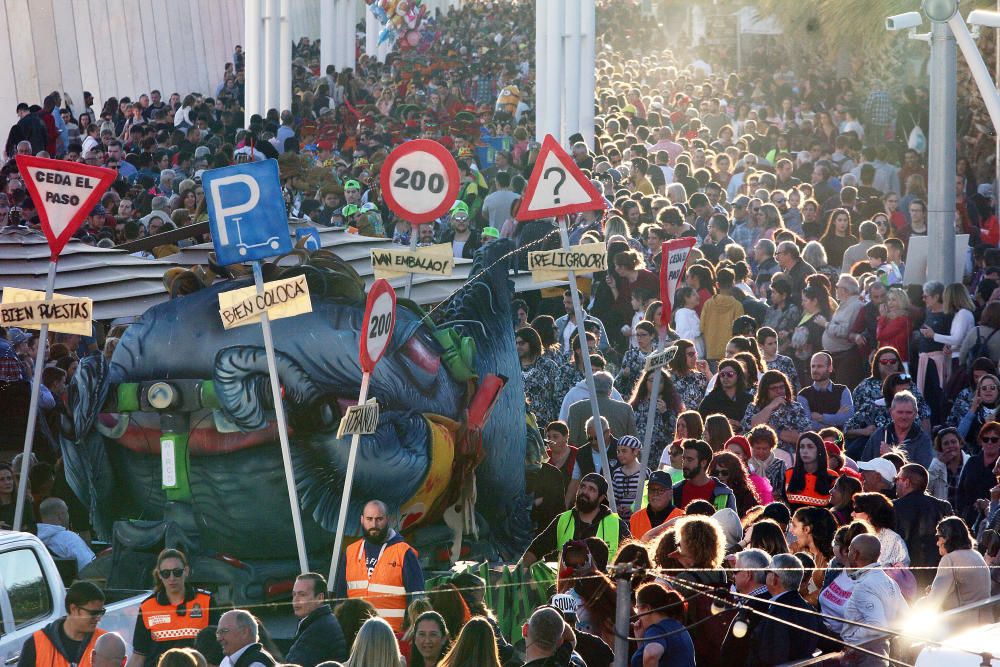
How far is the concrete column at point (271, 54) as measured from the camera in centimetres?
2795

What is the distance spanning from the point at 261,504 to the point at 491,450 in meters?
1.38

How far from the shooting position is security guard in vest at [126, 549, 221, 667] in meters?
6.41

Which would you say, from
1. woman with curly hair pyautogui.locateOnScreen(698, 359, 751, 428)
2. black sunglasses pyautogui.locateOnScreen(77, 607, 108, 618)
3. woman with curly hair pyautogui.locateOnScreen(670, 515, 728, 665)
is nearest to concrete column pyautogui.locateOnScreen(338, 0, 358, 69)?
woman with curly hair pyautogui.locateOnScreen(698, 359, 751, 428)

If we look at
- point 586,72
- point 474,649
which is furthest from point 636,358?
point 586,72

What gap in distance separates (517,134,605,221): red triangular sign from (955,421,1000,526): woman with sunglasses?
2.85m

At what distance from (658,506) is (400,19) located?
99.5ft

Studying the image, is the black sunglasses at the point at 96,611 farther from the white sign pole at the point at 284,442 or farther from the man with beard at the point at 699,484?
the man with beard at the point at 699,484

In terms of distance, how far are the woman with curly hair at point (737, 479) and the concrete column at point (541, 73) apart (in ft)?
54.3

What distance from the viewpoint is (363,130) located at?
88.0ft

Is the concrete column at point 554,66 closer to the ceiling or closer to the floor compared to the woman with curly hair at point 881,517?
closer to the ceiling

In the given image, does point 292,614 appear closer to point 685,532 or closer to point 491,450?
point 685,532

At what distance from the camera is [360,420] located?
26.3 feet

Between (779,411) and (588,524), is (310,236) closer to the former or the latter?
(779,411)

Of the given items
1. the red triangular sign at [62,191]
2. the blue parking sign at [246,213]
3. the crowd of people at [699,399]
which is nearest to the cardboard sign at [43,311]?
the crowd of people at [699,399]
